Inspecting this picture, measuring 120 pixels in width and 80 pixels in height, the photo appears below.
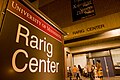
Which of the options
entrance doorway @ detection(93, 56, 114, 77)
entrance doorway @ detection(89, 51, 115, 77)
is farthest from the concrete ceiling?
entrance doorway @ detection(93, 56, 114, 77)

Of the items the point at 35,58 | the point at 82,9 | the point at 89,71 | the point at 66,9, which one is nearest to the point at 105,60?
the point at 89,71

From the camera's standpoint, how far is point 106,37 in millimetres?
1499

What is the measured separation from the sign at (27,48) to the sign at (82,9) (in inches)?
38.9

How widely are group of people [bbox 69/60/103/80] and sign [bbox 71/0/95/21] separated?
2.52 feet

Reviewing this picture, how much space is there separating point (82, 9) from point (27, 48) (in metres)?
1.37

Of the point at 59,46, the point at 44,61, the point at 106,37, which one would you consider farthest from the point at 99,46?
the point at 44,61

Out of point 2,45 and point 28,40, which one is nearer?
point 2,45

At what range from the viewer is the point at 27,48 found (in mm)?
498

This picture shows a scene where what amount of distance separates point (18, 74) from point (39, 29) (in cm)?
27

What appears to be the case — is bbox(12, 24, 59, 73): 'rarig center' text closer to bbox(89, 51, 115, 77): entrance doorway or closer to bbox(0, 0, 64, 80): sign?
bbox(0, 0, 64, 80): sign

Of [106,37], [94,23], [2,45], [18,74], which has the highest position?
[94,23]

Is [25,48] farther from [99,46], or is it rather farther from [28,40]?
[99,46]

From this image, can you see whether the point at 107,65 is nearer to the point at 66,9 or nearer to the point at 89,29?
the point at 89,29

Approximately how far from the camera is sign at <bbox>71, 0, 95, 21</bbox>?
5.12 ft
